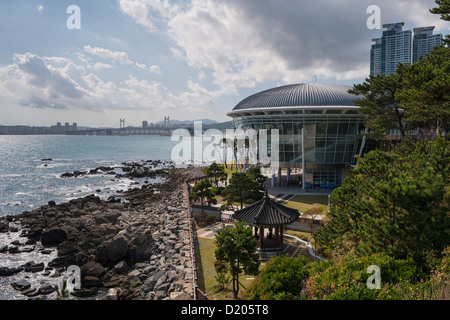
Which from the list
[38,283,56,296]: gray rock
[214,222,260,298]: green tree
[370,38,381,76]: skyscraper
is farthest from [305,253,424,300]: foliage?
[370,38,381,76]: skyscraper

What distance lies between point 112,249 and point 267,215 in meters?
13.9

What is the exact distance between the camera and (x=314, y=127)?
45.8m

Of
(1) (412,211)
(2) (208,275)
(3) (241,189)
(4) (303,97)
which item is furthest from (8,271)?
(4) (303,97)

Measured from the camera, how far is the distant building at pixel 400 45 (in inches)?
6112

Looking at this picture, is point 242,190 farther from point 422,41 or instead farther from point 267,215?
point 422,41

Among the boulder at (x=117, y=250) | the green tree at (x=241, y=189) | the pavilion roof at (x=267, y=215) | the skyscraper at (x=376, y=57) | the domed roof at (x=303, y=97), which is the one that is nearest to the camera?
the pavilion roof at (x=267, y=215)

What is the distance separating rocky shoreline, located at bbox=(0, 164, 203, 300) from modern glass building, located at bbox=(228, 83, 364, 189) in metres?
19.5

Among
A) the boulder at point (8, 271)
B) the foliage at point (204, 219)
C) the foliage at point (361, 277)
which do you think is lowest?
the boulder at point (8, 271)

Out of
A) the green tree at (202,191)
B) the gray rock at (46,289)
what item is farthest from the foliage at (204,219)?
the gray rock at (46,289)

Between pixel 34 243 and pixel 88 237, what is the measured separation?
693 centimetres

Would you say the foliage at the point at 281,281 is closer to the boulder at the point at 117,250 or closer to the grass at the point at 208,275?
the grass at the point at 208,275

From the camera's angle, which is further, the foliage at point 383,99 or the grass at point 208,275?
the foliage at point 383,99

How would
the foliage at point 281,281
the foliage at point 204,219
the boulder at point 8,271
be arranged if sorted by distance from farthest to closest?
the foliage at point 204,219 < the boulder at point 8,271 < the foliage at point 281,281

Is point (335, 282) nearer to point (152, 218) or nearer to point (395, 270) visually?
point (395, 270)
